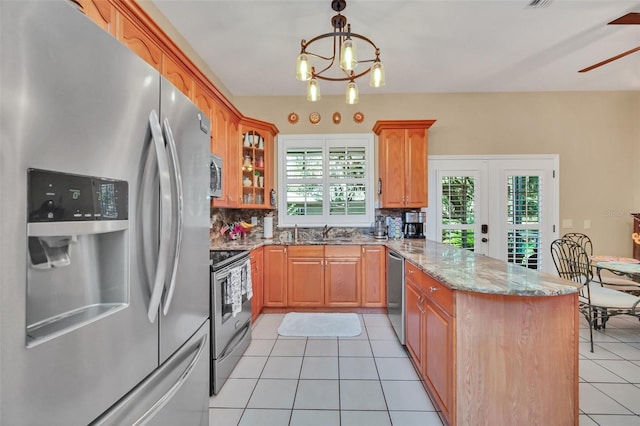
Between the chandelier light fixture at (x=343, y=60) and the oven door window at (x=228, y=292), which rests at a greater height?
the chandelier light fixture at (x=343, y=60)

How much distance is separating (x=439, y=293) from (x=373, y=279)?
1.78m

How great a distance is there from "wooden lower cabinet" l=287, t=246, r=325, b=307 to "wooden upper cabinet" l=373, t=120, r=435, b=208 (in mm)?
1313

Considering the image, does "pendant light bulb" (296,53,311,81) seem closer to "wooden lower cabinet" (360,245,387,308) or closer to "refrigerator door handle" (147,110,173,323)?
"refrigerator door handle" (147,110,173,323)

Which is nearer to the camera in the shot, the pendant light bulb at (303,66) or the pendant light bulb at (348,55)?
the pendant light bulb at (348,55)

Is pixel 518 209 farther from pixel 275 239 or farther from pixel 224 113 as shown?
pixel 224 113

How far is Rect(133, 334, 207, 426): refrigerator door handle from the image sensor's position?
882 mm

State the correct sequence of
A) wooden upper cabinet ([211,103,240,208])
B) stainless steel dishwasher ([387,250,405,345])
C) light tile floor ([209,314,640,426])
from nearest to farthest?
light tile floor ([209,314,640,426])
stainless steel dishwasher ([387,250,405,345])
wooden upper cabinet ([211,103,240,208])

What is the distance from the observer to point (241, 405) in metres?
1.88

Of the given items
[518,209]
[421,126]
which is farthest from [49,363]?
[518,209]

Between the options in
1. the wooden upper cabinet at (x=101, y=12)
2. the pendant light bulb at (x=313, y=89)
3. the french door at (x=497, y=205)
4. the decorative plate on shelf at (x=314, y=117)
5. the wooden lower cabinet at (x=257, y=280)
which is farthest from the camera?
the decorative plate on shelf at (x=314, y=117)

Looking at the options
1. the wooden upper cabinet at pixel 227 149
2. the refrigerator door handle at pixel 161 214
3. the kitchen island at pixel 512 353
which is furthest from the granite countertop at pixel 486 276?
the wooden upper cabinet at pixel 227 149

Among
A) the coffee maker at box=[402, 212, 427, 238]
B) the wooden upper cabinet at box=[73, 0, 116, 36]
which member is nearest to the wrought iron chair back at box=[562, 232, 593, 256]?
the coffee maker at box=[402, 212, 427, 238]

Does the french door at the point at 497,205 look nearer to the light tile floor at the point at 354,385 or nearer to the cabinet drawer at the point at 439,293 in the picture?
the light tile floor at the point at 354,385

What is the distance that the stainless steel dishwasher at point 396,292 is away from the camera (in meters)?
2.58
